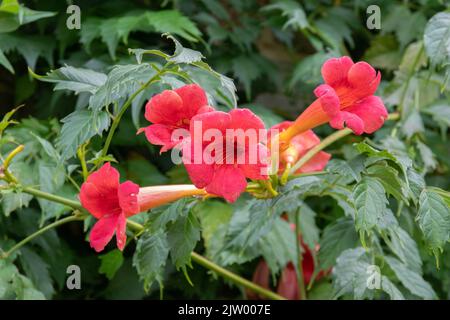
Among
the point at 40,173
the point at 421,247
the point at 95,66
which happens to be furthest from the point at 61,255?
the point at 421,247

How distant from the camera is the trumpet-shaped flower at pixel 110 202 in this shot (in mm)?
1137

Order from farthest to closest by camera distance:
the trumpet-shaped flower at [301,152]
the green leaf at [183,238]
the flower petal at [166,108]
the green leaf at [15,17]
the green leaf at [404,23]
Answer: the green leaf at [404,23], the green leaf at [15,17], the trumpet-shaped flower at [301,152], the green leaf at [183,238], the flower petal at [166,108]

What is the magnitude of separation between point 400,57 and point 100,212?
1.52 m

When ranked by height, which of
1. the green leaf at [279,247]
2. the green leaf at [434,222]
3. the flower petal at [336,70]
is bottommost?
the green leaf at [279,247]

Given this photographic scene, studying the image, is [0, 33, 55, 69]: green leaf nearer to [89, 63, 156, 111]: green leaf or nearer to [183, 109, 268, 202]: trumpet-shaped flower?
[89, 63, 156, 111]: green leaf

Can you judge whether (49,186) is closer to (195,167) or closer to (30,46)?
(30,46)

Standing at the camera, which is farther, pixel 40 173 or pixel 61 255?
pixel 61 255

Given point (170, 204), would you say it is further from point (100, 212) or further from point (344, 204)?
point (344, 204)

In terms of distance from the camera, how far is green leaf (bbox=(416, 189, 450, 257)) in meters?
1.13

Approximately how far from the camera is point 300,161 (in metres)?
1.42

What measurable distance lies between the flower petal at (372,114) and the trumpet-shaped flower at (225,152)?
208 mm

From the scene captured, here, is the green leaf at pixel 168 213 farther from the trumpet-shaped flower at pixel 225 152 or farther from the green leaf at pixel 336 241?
the green leaf at pixel 336 241

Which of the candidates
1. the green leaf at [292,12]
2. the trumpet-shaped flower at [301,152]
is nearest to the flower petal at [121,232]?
the trumpet-shaped flower at [301,152]

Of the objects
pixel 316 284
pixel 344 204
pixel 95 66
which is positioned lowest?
pixel 316 284
